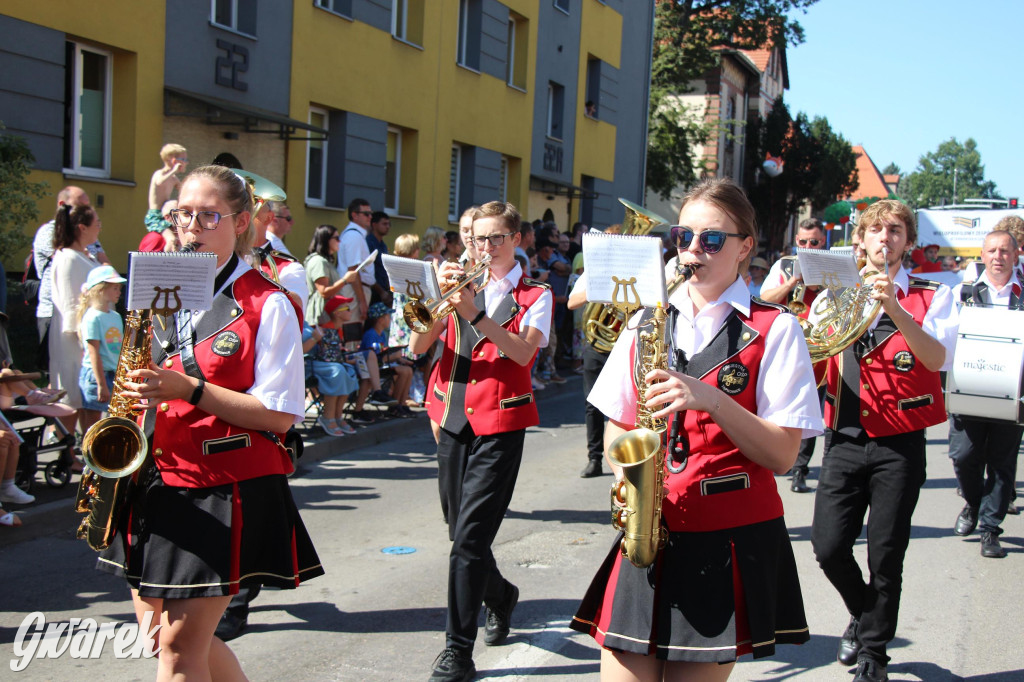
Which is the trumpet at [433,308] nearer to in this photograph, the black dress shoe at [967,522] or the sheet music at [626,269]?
the sheet music at [626,269]

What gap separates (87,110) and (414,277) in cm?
814

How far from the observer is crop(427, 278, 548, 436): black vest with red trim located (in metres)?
4.37

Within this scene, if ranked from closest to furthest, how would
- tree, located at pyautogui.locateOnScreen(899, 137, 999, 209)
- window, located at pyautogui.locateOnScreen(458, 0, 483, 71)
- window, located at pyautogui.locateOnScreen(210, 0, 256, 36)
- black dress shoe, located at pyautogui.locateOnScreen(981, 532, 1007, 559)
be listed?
black dress shoe, located at pyautogui.locateOnScreen(981, 532, 1007, 559)
window, located at pyautogui.locateOnScreen(210, 0, 256, 36)
window, located at pyautogui.locateOnScreen(458, 0, 483, 71)
tree, located at pyautogui.locateOnScreen(899, 137, 999, 209)

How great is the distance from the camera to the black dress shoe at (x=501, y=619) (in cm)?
464

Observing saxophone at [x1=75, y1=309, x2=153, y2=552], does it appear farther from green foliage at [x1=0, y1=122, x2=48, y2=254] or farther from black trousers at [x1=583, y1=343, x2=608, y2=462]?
green foliage at [x1=0, y1=122, x2=48, y2=254]

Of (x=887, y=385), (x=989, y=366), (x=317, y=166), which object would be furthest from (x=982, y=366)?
(x=317, y=166)

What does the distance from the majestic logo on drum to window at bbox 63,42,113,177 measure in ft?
29.3

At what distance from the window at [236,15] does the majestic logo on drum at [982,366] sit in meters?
9.78

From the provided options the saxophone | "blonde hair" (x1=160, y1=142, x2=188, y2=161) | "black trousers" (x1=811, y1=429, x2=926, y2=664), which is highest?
"blonde hair" (x1=160, y1=142, x2=188, y2=161)

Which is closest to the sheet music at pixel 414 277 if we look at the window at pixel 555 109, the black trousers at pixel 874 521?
the black trousers at pixel 874 521

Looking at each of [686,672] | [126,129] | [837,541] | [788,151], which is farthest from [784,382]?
[788,151]

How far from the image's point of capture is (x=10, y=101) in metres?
9.62

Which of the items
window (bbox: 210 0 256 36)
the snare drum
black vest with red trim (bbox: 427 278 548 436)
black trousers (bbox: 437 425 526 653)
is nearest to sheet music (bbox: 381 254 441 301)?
black vest with red trim (bbox: 427 278 548 436)

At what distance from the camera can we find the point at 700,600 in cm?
267
